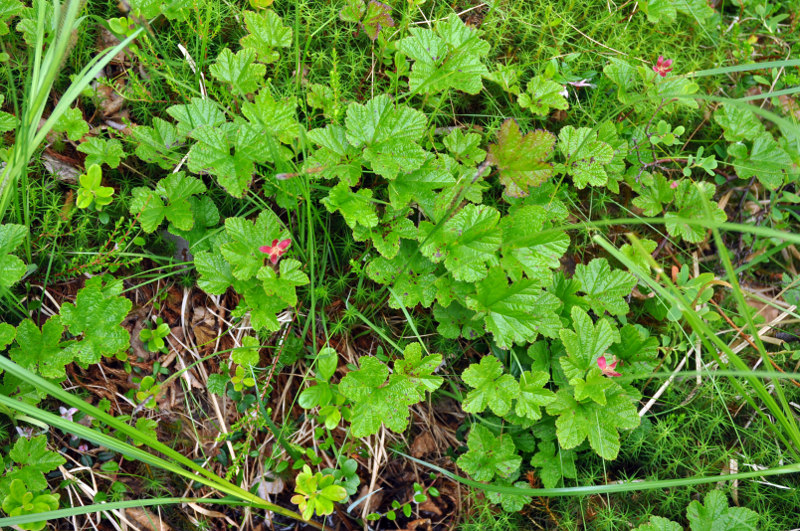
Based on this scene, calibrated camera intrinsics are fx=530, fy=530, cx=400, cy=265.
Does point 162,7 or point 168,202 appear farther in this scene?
point 162,7

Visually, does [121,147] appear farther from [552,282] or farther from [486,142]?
[552,282]

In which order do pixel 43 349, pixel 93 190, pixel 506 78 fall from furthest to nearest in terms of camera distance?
pixel 506 78
pixel 93 190
pixel 43 349

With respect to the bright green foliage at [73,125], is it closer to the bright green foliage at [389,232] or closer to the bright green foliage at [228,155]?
the bright green foliage at [228,155]

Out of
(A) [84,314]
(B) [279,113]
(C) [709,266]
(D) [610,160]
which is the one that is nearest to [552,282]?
(D) [610,160]

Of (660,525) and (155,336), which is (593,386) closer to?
(660,525)

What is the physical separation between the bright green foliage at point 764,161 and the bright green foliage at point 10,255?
331 centimetres

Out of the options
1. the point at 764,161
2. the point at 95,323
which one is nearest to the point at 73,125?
the point at 95,323

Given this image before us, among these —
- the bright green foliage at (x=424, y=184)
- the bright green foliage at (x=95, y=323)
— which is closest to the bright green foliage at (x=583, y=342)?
the bright green foliage at (x=424, y=184)

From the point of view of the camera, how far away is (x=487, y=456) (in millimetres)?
2348

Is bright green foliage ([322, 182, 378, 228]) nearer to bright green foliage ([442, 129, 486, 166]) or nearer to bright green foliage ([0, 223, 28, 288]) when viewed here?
bright green foliage ([442, 129, 486, 166])

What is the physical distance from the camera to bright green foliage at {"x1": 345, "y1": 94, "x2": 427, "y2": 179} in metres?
2.23

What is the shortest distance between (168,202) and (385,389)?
1.22m

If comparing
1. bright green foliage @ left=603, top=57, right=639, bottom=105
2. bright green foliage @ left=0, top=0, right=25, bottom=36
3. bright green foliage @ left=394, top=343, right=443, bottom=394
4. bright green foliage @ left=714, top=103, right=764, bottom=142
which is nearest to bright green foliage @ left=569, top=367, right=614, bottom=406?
bright green foliage @ left=394, top=343, right=443, bottom=394

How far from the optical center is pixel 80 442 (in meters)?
2.18
